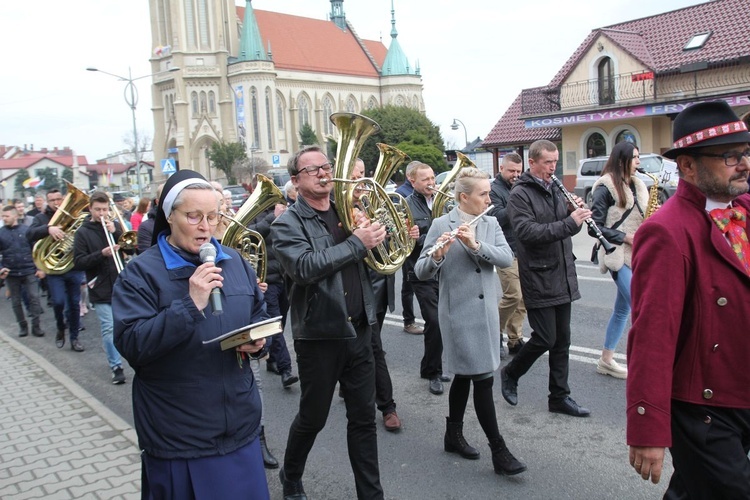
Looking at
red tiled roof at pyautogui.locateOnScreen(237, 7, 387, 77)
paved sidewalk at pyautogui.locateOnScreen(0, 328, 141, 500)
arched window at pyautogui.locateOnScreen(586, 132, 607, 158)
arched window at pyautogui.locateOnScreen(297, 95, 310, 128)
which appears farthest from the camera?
red tiled roof at pyautogui.locateOnScreen(237, 7, 387, 77)

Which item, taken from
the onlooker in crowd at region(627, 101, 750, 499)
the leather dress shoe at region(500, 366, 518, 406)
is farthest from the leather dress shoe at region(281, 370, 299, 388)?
the onlooker in crowd at region(627, 101, 750, 499)

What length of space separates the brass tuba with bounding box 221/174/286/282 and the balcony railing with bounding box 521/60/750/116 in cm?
2386

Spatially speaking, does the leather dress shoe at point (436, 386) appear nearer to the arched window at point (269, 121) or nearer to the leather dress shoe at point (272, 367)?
the leather dress shoe at point (272, 367)

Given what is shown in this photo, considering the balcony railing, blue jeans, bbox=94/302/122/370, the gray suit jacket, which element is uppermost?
the balcony railing

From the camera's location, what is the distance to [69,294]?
8.75 meters

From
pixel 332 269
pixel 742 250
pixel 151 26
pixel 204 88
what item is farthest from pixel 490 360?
pixel 151 26

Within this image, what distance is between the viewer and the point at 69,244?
8.48 metres

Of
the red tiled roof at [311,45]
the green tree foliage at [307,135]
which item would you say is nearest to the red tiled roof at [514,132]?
the green tree foliage at [307,135]

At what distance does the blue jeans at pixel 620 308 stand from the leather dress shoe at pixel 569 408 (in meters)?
0.97

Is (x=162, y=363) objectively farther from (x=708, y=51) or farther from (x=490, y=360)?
(x=708, y=51)

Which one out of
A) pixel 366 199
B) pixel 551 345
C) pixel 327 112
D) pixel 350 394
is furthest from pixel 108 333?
pixel 327 112

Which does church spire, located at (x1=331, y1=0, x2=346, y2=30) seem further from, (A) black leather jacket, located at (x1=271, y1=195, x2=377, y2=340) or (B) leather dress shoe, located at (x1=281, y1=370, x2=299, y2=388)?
(A) black leather jacket, located at (x1=271, y1=195, x2=377, y2=340)

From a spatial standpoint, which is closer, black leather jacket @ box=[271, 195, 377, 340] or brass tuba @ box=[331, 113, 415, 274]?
black leather jacket @ box=[271, 195, 377, 340]

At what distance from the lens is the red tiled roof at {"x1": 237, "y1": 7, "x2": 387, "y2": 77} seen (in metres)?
87.9
